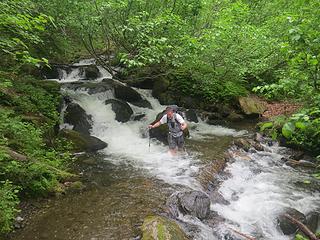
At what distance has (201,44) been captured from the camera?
13000mm

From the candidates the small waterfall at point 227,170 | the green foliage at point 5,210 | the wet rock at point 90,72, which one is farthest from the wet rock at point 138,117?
the green foliage at point 5,210

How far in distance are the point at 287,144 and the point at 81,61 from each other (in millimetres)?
15040

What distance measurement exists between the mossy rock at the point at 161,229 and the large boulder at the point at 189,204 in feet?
2.31

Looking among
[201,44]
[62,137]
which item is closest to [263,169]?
[201,44]

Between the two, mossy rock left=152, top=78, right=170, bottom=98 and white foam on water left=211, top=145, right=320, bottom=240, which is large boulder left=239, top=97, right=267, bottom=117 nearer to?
mossy rock left=152, top=78, right=170, bottom=98

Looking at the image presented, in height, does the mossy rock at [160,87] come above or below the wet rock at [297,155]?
above

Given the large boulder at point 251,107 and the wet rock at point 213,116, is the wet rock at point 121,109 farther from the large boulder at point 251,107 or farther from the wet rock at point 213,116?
the large boulder at point 251,107

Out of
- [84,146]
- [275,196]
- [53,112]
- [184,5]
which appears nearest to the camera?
[275,196]

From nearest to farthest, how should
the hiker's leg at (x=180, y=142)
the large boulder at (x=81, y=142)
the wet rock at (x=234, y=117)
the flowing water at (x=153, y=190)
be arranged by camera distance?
the flowing water at (x=153, y=190), the hiker's leg at (x=180, y=142), the large boulder at (x=81, y=142), the wet rock at (x=234, y=117)

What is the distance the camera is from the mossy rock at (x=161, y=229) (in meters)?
5.84

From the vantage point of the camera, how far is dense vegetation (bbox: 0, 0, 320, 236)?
285 inches

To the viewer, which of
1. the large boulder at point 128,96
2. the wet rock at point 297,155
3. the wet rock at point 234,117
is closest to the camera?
the wet rock at point 297,155

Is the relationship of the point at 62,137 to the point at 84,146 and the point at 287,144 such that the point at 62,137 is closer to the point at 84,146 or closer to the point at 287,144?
the point at 84,146

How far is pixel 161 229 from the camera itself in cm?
601
